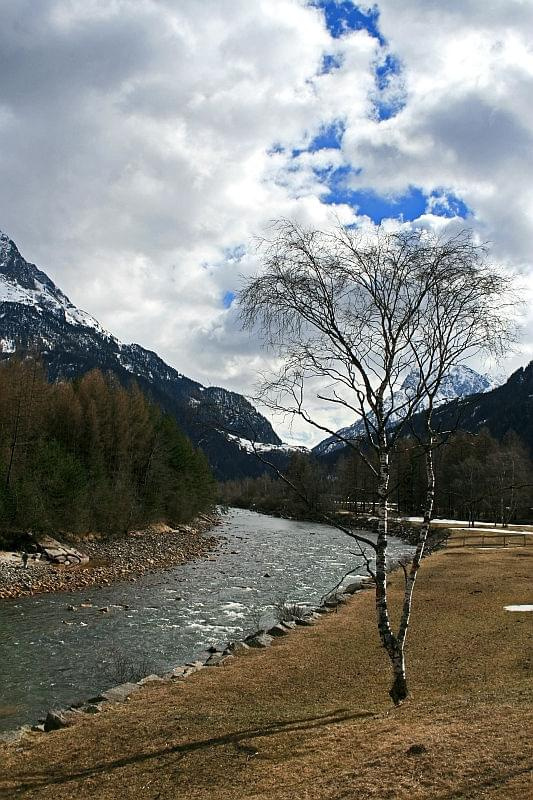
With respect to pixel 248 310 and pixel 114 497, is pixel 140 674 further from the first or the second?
pixel 114 497

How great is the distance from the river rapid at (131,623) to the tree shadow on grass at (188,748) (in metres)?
3.15

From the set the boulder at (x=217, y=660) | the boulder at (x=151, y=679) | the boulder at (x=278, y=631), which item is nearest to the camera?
the boulder at (x=151, y=679)

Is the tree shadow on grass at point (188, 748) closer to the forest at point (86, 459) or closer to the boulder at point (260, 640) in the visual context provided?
the boulder at point (260, 640)

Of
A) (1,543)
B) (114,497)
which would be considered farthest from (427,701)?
(114,497)

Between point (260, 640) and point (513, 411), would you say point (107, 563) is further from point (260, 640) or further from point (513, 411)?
point (513, 411)

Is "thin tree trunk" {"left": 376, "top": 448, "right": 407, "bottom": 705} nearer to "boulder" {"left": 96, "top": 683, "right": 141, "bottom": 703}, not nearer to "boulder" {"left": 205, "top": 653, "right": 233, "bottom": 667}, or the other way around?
"boulder" {"left": 96, "top": 683, "right": 141, "bottom": 703}

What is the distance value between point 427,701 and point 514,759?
3343 millimetres

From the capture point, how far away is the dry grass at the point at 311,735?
20.9 feet

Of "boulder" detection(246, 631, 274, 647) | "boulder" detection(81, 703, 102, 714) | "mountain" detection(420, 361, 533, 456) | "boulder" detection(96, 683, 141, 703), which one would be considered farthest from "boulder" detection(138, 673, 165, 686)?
"mountain" detection(420, 361, 533, 456)

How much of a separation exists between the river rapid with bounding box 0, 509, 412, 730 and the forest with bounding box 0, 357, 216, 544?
399 inches

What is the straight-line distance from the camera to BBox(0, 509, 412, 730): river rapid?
13.9 metres

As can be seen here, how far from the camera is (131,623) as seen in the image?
2016cm

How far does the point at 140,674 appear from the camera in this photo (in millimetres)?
14055

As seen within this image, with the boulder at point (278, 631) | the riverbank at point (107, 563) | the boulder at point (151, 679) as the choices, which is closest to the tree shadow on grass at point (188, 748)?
the boulder at point (151, 679)
